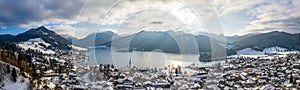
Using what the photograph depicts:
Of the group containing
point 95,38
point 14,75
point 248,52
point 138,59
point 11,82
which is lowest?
point 11,82

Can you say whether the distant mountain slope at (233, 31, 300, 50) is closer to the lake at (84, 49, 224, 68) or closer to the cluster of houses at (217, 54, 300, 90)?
the lake at (84, 49, 224, 68)

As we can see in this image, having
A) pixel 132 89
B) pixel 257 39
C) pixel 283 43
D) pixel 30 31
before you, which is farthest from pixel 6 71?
pixel 30 31

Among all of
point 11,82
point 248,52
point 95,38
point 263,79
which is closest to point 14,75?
point 11,82

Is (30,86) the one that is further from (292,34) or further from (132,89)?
(292,34)

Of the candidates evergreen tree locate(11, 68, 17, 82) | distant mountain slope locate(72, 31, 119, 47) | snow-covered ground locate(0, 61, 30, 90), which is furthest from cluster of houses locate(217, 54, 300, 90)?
evergreen tree locate(11, 68, 17, 82)

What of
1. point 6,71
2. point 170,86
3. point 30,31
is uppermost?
point 30,31

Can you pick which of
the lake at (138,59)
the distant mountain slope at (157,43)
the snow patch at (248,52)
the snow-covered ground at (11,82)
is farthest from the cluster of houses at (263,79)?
the snow patch at (248,52)

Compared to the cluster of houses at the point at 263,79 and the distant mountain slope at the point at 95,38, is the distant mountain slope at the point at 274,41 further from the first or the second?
the distant mountain slope at the point at 95,38

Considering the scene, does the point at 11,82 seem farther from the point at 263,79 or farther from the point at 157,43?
the point at 157,43
